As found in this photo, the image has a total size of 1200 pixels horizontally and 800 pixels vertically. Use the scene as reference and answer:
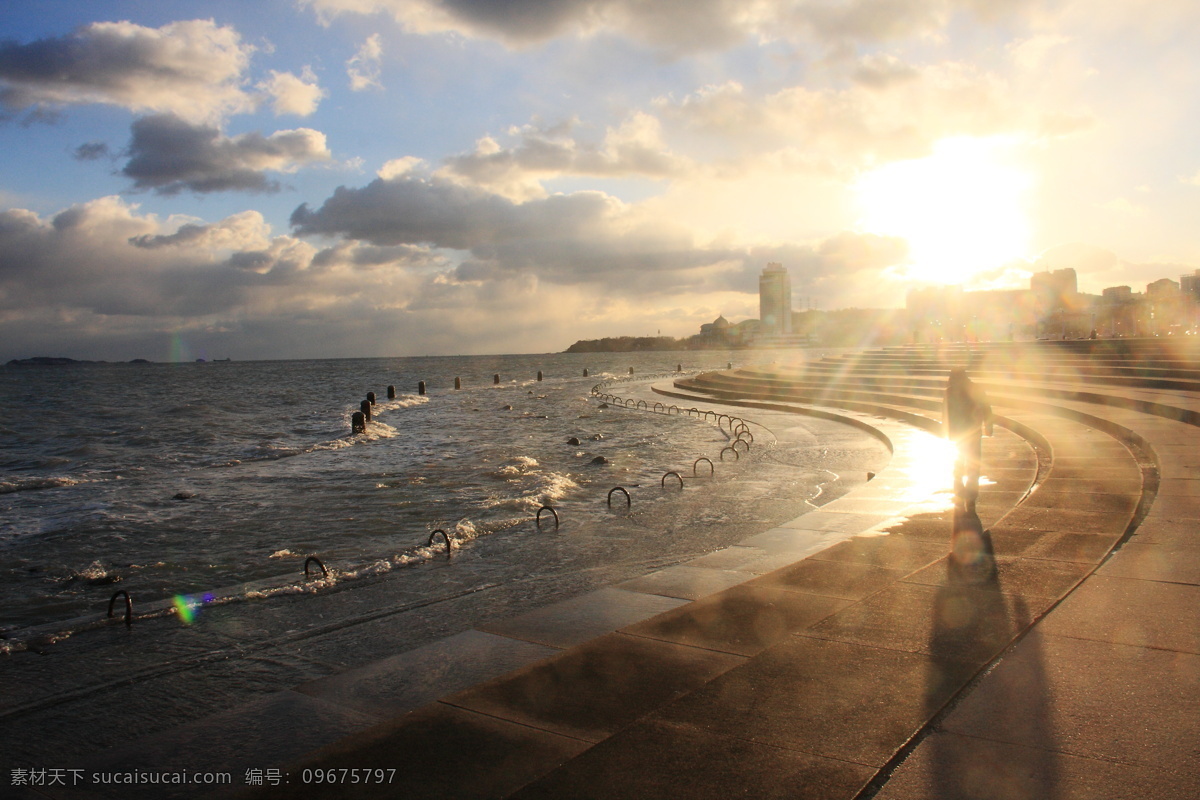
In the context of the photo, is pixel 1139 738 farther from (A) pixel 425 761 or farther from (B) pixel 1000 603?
(A) pixel 425 761

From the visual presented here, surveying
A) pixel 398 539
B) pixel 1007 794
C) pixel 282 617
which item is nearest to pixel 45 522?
pixel 398 539

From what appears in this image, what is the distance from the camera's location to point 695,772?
2914mm

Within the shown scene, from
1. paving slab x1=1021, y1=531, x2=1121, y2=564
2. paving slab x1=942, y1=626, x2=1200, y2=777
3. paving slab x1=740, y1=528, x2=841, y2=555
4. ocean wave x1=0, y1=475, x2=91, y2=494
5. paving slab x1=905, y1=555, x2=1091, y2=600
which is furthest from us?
ocean wave x1=0, y1=475, x2=91, y2=494

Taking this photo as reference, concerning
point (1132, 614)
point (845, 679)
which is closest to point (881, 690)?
point (845, 679)

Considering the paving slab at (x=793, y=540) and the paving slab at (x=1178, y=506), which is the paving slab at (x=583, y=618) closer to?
the paving slab at (x=793, y=540)

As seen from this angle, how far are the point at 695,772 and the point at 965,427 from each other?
5782mm

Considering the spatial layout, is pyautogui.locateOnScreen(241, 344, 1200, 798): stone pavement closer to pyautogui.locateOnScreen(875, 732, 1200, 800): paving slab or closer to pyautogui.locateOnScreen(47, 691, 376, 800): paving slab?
pyautogui.locateOnScreen(875, 732, 1200, 800): paving slab

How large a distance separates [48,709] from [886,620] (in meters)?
5.65

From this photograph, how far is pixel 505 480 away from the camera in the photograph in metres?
15.1

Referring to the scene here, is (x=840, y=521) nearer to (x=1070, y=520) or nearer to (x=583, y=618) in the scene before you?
(x=1070, y=520)

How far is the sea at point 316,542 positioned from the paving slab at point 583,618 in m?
0.94

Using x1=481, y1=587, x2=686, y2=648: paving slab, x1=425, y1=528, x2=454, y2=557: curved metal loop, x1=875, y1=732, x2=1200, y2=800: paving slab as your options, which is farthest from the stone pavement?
x1=425, y1=528, x2=454, y2=557: curved metal loop

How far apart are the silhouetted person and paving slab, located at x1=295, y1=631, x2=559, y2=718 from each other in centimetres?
494

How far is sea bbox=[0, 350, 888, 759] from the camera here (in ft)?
19.0
